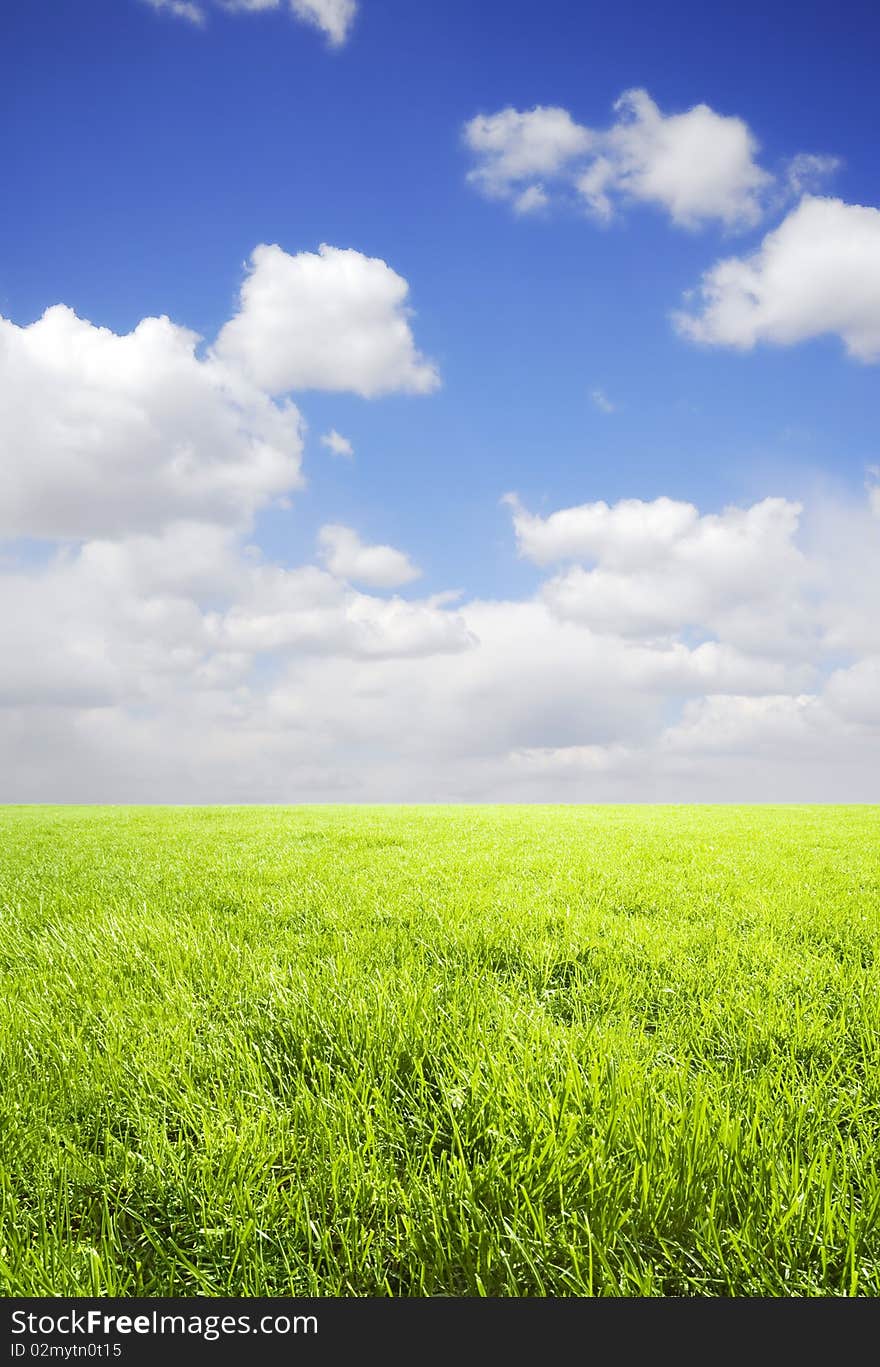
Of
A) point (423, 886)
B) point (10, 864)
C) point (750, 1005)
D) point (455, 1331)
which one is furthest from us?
point (10, 864)

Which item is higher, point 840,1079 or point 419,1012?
point 419,1012

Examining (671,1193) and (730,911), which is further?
(730,911)

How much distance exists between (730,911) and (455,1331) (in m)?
6.05

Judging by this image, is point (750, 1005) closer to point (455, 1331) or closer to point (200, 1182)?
point (455, 1331)

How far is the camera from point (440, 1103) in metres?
3.35

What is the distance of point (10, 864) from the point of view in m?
13.4

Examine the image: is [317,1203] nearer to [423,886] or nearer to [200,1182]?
[200,1182]

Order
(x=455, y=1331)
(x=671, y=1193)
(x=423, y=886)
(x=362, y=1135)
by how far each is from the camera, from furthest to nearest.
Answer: (x=423, y=886) → (x=362, y=1135) → (x=671, y=1193) → (x=455, y=1331)

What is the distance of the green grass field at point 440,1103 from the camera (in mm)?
2473

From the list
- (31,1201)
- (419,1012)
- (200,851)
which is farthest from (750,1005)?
(200,851)

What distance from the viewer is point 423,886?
28.3ft

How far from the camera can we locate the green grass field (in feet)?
8.11

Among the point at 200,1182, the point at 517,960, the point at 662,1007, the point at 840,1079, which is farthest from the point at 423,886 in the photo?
the point at 200,1182

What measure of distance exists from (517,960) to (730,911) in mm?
3071
